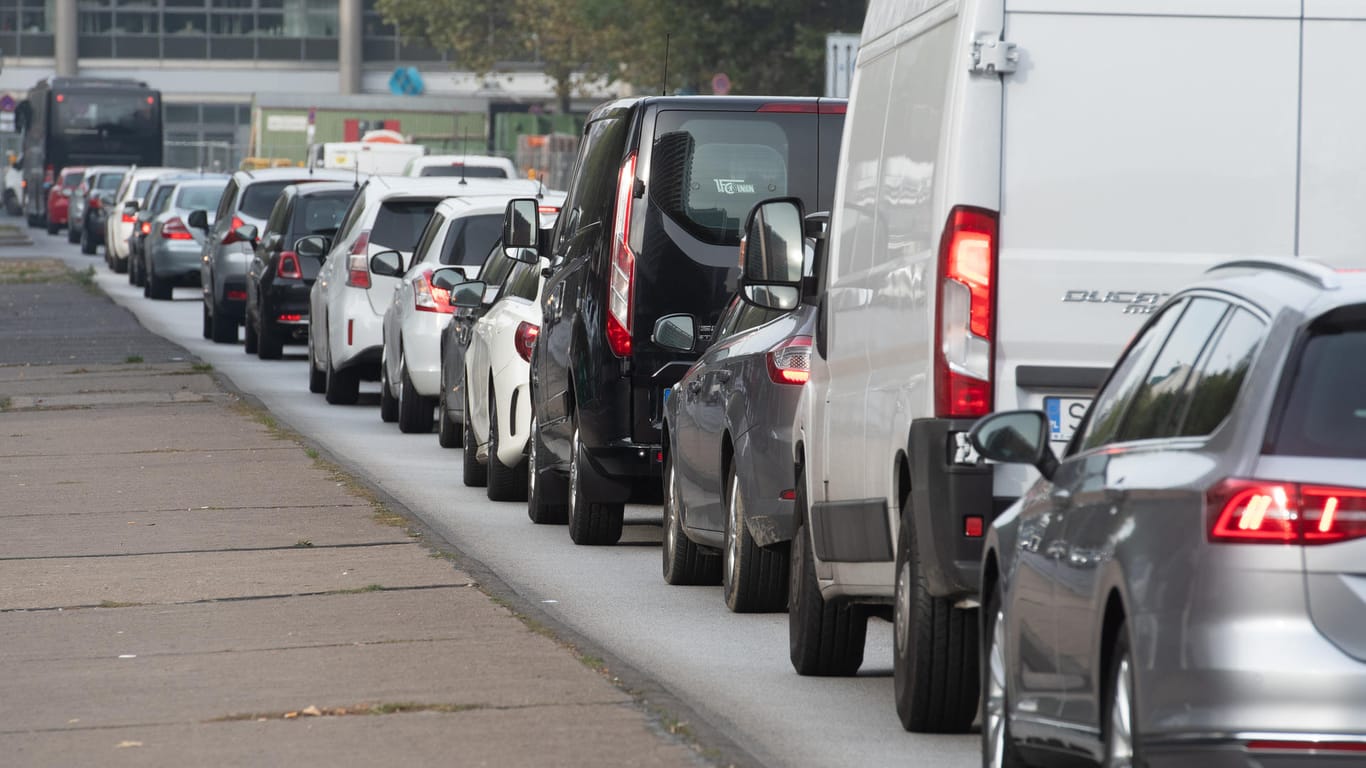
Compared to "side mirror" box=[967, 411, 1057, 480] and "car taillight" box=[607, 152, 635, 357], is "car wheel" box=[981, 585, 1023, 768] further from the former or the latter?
"car taillight" box=[607, 152, 635, 357]

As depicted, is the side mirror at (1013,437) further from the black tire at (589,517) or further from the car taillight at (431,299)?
the car taillight at (431,299)

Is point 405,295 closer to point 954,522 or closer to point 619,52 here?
point 954,522

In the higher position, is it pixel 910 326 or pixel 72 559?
pixel 910 326

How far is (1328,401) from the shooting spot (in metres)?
5.07

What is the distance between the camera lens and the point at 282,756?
7.32 meters

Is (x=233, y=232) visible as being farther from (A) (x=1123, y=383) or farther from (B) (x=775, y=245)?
(A) (x=1123, y=383)

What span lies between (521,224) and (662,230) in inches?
105

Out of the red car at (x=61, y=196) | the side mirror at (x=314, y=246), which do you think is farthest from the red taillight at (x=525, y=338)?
the red car at (x=61, y=196)

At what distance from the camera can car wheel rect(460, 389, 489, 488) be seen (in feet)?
51.5

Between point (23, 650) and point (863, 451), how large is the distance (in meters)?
3.16

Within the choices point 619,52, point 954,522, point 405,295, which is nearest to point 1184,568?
point 954,522

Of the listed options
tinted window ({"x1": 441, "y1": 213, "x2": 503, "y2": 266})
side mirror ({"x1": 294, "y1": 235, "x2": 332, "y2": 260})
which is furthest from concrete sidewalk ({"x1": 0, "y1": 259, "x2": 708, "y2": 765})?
side mirror ({"x1": 294, "y1": 235, "x2": 332, "y2": 260})

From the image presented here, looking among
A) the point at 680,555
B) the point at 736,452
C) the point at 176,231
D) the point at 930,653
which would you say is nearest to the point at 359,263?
the point at 680,555

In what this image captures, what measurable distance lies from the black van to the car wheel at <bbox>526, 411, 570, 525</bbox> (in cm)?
126
